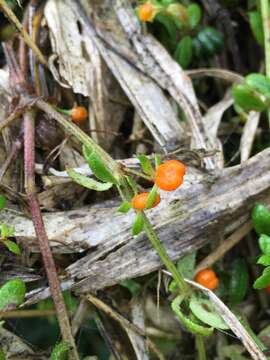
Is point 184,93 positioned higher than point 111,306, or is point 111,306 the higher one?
point 184,93

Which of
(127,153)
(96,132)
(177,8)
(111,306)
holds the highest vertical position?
(177,8)

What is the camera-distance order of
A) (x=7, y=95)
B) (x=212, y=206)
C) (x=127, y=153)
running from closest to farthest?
(x=212, y=206), (x=7, y=95), (x=127, y=153)

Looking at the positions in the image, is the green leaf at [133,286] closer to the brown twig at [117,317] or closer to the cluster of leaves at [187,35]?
the brown twig at [117,317]

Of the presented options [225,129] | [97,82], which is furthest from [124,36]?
[225,129]

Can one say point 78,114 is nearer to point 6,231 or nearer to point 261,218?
point 6,231

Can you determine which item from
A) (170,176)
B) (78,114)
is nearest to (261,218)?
(170,176)

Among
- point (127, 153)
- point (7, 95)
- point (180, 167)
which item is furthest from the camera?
point (127, 153)

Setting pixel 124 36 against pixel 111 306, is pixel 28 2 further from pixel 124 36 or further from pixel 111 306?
pixel 111 306

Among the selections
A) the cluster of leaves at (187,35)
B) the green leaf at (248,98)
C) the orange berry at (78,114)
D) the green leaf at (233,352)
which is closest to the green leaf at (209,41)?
the cluster of leaves at (187,35)

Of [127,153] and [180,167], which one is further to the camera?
[127,153]
